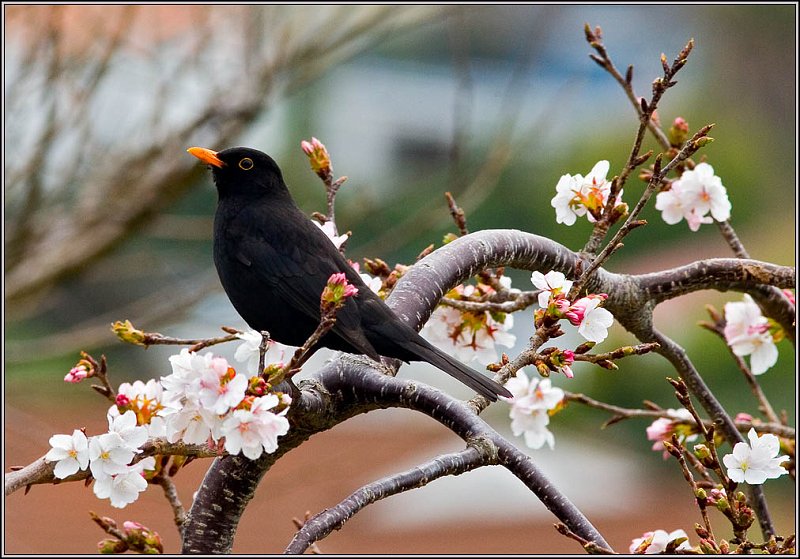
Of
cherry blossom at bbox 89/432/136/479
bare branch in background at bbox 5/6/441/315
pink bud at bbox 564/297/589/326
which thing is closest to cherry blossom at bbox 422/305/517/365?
pink bud at bbox 564/297/589/326

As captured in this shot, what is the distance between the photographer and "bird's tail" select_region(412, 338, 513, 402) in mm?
1412

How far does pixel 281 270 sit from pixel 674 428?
2.92 ft

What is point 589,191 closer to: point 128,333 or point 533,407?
point 533,407

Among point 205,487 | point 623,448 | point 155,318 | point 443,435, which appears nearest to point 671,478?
point 623,448

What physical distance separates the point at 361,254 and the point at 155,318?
2.81 feet

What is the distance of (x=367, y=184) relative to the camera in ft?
11.0

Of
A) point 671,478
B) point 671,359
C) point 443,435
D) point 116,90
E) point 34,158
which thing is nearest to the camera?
point 671,359

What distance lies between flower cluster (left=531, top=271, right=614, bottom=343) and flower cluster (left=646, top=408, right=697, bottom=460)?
53 cm

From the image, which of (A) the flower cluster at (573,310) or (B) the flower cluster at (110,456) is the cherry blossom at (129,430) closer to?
Result: (B) the flower cluster at (110,456)

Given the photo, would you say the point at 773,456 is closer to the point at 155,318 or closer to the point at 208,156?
the point at 208,156

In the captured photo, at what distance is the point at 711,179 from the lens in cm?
192

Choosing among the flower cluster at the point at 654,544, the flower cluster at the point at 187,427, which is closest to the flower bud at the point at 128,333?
the flower cluster at the point at 187,427

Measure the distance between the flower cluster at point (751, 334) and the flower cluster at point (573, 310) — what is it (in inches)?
30.1

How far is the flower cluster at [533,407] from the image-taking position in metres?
1.92
